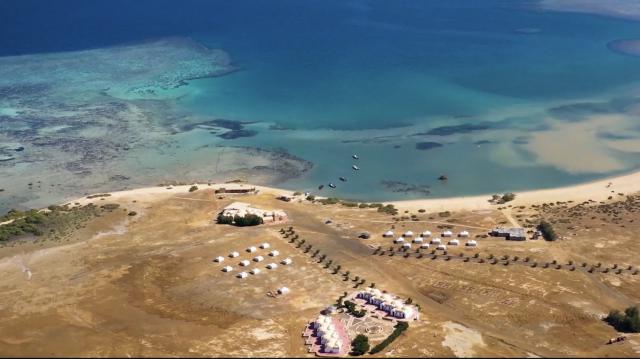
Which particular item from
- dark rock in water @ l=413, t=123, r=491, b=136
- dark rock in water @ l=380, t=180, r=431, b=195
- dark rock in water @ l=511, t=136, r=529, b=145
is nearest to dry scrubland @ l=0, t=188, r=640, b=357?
dark rock in water @ l=380, t=180, r=431, b=195

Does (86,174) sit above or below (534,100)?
below

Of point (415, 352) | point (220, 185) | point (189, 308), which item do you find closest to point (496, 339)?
point (415, 352)

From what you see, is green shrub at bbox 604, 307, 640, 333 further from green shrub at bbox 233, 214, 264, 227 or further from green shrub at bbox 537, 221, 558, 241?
green shrub at bbox 233, 214, 264, 227

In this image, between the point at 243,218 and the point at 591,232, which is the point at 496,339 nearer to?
the point at 591,232

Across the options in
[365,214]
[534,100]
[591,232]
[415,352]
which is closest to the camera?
[415,352]

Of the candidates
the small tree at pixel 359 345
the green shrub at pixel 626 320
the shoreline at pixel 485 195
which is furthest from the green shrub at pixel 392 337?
the shoreline at pixel 485 195

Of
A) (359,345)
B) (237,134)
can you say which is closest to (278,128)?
(237,134)

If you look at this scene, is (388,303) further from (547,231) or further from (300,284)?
(547,231)

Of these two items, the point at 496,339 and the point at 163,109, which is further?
the point at 163,109
